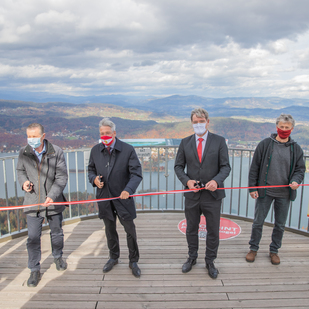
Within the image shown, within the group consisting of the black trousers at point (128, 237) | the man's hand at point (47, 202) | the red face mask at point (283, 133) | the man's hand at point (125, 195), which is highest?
the red face mask at point (283, 133)

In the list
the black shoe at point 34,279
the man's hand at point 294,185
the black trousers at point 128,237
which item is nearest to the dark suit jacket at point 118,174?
the black trousers at point 128,237

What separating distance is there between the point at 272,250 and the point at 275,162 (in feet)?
3.99

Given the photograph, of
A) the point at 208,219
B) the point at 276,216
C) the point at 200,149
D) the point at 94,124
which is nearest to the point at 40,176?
the point at 200,149

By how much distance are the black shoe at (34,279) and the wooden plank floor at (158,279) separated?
0.05 meters

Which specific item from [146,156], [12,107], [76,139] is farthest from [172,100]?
Result: [146,156]

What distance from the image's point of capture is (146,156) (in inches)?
179

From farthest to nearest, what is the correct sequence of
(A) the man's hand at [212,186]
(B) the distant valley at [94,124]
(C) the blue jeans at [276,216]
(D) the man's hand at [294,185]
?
(B) the distant valley at [94,124]
(C) the blue jeans at [276,216]
(D) the man's hand at [294,185]
(A) the man's hand at [212,186]

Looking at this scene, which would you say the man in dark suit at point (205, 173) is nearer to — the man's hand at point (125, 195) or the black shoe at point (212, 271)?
the black shoe at point (212, 271)

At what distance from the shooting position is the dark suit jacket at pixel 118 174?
8.14 ft

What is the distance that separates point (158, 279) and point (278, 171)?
6.50 ft

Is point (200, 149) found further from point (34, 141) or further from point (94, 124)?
point (94, 124)

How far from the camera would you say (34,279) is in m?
2.49

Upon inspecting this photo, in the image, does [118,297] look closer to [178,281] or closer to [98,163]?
[178,281]

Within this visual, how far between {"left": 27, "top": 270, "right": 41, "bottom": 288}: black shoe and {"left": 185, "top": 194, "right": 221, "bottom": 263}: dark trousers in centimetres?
182
